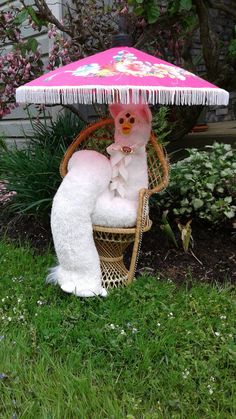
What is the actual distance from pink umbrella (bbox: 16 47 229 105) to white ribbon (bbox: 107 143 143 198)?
1.20 ft

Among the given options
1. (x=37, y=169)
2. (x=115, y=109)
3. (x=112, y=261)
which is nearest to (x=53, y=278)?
(x=112, y=261)

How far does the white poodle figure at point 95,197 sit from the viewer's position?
2688 mm

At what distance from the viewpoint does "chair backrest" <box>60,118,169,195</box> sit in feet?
9.75

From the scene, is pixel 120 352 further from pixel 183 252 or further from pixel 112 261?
pixel 183 252

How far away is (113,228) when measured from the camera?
278 cm

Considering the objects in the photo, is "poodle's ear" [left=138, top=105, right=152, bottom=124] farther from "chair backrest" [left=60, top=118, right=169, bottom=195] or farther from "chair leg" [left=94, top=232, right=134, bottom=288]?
"chair leg" [left=94, top=232, right=134, bottom=288]

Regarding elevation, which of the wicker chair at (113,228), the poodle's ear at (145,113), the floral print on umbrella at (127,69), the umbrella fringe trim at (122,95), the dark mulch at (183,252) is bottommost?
the dark mulch at (183,252)

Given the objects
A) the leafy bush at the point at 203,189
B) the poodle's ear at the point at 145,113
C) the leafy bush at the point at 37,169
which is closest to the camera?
the poodle's ear at the point at 145,113

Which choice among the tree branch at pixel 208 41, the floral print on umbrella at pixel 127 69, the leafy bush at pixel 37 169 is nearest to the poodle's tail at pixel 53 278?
the leafy bush at pixel 37 169

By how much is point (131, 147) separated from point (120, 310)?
0.96m

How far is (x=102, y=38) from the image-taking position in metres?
4.94

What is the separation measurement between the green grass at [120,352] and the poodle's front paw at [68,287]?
81mm

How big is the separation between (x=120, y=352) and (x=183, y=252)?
1.38 metres

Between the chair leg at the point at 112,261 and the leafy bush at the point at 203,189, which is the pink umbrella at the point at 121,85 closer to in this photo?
the chair leg at the point at 112,261
